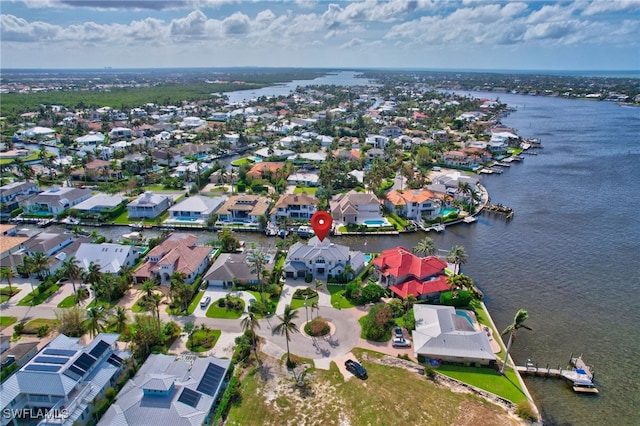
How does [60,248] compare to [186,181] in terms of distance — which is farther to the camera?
[186,181]

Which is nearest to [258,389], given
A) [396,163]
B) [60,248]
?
[60,248]

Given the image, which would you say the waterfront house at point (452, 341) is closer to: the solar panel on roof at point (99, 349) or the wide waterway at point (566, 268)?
the wide waterway at point (566, 268)

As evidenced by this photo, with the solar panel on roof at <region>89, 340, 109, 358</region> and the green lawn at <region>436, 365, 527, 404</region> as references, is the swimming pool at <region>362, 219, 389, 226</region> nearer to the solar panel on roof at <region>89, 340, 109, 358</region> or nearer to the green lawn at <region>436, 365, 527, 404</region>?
the green lawn at <region>436, 365, 527, 404</region>

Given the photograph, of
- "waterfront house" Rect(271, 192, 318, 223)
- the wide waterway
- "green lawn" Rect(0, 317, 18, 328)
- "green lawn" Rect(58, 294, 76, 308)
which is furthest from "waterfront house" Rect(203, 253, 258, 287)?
"waterfront house" Rect(271, 192, 318, 223)

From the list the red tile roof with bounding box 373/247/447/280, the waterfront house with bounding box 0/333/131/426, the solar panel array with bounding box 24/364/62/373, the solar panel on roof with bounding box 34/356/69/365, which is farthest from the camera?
the red tile roof with bounding box 373/247/447/280

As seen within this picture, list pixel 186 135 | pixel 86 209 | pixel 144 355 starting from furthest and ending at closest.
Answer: pixel 186 135
pixel 86 209
pixel 144 355

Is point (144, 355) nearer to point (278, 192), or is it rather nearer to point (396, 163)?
point (278, 192)

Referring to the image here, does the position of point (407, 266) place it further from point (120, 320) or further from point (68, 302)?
point (68, 302)

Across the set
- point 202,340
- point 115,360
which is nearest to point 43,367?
point 115,360
